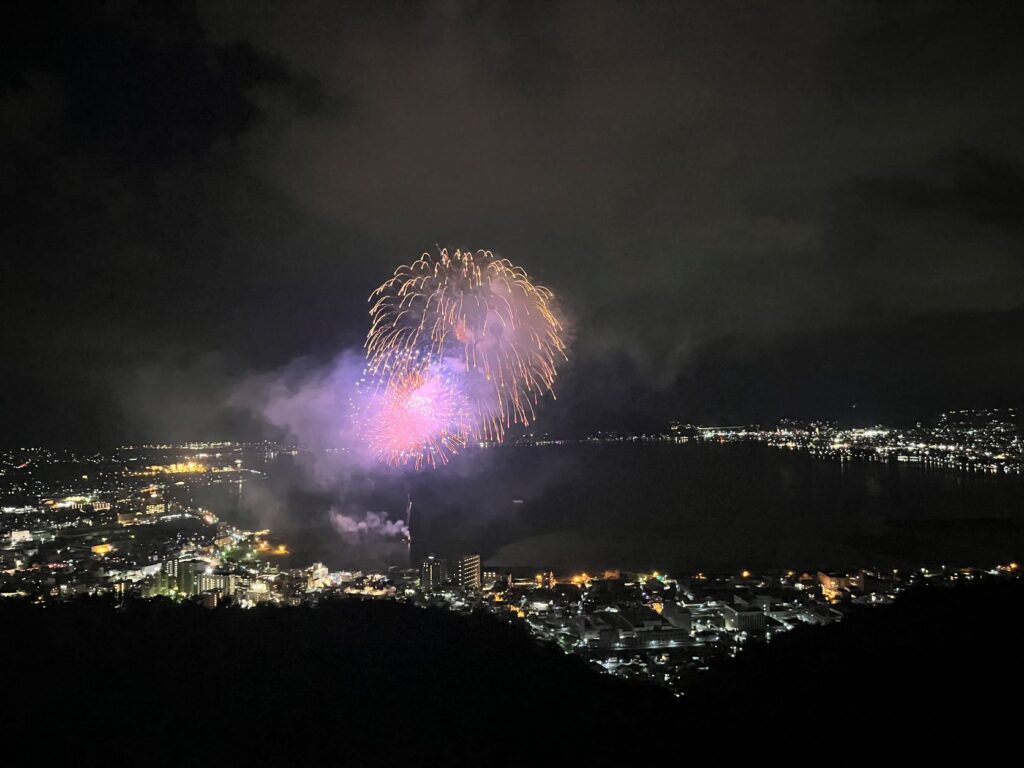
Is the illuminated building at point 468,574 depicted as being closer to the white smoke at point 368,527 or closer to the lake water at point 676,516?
the lake water at point 676,516

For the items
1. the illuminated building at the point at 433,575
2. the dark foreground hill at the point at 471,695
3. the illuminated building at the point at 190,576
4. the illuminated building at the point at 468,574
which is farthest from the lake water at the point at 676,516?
the dark foreground hill at the point at 471,695

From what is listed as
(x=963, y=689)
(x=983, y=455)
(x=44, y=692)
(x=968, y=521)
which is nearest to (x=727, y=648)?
(x=963, y=689)

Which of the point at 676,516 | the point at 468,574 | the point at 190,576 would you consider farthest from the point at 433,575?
the point at 676,516

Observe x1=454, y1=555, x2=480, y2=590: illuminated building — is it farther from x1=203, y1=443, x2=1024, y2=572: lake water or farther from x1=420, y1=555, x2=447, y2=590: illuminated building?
x1=203, y1=443, x2=1024, y2=572: lake water

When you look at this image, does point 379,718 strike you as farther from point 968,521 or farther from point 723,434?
point 723,434

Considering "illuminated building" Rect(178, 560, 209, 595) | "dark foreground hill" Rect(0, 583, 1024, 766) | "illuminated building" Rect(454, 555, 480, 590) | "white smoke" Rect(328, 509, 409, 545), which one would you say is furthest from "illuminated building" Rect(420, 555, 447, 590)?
"white smoke" Rect(328, 509, 409, 545)
